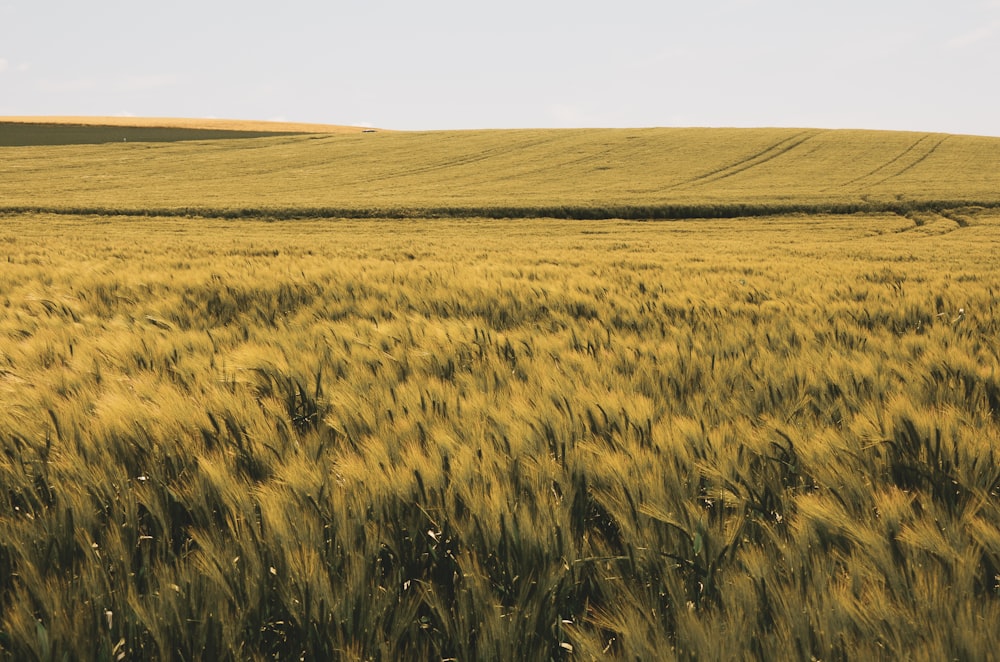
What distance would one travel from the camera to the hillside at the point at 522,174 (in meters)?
25.3

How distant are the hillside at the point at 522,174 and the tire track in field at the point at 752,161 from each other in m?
0.16

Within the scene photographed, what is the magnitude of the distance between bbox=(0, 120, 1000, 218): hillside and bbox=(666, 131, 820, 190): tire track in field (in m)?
0.16

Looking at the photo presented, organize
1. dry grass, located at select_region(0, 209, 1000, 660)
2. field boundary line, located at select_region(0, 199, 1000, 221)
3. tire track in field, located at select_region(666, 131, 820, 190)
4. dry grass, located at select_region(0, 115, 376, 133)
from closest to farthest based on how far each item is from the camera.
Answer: dry grass, located at select_region(0, 209, 1000, 660)
field boundary line, located at select_region(0, 199, 1000, 221)
tire track in field, located at select_region(666, 131, 820, 190)
dry grass, located at select_region(0, 115, 376, 133)

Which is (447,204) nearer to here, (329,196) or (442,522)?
(329,196)

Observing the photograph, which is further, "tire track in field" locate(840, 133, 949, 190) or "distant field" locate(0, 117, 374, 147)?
"distant field" locate(0, 117, 374, 147)

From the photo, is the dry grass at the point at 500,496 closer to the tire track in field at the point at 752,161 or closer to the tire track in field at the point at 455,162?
the tire track in field at the point at 752,161

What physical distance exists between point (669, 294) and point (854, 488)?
11.8 ft

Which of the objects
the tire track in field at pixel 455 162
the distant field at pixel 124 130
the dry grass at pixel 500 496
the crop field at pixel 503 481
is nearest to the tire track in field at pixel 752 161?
the tire track in field at pixel 455 162

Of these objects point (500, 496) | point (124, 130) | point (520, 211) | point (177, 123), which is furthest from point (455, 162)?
point (177, 123)

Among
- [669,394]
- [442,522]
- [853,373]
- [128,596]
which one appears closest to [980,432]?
[853,373]

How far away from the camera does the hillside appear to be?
82.9 ft

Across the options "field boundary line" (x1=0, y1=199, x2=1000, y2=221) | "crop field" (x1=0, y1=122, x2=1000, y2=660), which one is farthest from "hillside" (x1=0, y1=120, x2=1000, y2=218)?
"crop field" (x1=0, y1=122, x2=1000, y2=660)

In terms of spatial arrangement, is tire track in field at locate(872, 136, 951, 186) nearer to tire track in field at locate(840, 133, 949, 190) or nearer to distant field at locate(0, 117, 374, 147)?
tire track in field at locate(840, 133, 949, 190)

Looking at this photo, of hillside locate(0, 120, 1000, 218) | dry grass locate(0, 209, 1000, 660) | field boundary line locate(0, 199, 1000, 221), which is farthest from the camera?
hillside locate(0, 120, 1000, 218)
